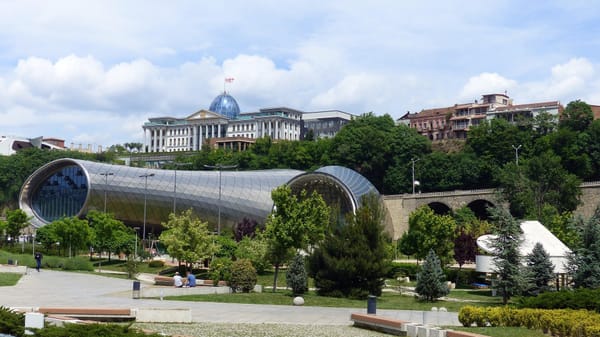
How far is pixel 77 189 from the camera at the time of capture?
85.4 metres

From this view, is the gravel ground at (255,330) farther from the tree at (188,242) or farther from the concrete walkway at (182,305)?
the tree at (188,242)

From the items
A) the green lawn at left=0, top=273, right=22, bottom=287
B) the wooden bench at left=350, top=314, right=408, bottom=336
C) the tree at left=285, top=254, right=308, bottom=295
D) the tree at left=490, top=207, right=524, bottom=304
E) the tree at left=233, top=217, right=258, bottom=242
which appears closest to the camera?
the wooden bench at left=350, top=314, right=408, bottom=336

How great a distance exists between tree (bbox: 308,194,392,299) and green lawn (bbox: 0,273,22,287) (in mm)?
13915

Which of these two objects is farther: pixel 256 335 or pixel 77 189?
pixel 77 189

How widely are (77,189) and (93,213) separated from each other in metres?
23.9

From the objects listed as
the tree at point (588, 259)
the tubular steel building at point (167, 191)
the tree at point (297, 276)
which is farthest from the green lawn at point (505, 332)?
the tubular steel building at point (167, 191)

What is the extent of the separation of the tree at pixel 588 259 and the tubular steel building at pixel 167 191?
48.2 m

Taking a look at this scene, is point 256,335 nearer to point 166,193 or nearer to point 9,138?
point 166,193

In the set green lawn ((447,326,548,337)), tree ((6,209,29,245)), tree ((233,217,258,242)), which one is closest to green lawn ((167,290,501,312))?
green lawn ((447,326,548,337))

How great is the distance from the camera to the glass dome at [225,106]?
172663 millimetres

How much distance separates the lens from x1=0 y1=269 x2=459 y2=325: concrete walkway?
80.9 ft

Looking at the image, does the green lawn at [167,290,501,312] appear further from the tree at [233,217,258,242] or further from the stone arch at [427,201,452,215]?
the stone arch at [427,201,452,215]

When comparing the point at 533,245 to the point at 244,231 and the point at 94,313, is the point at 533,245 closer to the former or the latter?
the point at 94,313

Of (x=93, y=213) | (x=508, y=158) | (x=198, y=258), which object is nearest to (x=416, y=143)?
(x=508, y=158)
